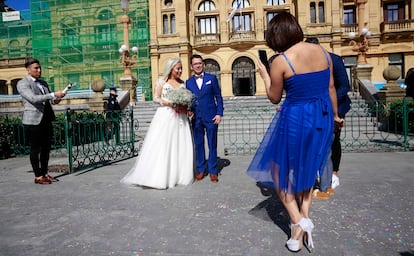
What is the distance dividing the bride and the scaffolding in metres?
25.7

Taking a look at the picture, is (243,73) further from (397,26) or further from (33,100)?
(33,100)

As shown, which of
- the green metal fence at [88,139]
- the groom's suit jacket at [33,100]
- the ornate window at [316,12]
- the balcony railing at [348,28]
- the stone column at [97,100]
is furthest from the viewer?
the balcony railing at [348,28]

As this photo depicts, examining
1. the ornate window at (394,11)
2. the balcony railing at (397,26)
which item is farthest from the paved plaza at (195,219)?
the ornate window at (394,11)

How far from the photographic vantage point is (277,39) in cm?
262

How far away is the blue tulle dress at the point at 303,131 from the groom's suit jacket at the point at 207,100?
2721 millimetres

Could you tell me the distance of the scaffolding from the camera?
3047cm

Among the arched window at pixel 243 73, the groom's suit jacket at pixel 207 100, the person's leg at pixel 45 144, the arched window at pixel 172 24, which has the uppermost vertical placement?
the arched window at pixel 172 24

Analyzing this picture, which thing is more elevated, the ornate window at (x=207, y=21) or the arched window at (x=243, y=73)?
the ornate window at (x=207, y=21)

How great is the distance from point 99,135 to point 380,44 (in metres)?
29.6

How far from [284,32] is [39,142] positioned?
450 cm

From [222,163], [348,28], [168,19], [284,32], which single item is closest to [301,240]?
[284,32]

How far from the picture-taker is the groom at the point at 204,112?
17.4 feet

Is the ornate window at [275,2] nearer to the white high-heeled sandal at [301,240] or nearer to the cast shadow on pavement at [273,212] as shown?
the cast shadow on pavement at [273,212]

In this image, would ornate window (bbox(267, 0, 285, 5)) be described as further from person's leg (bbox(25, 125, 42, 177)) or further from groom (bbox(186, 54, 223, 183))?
person's leg (bbox(25, 125, 42, 177))
